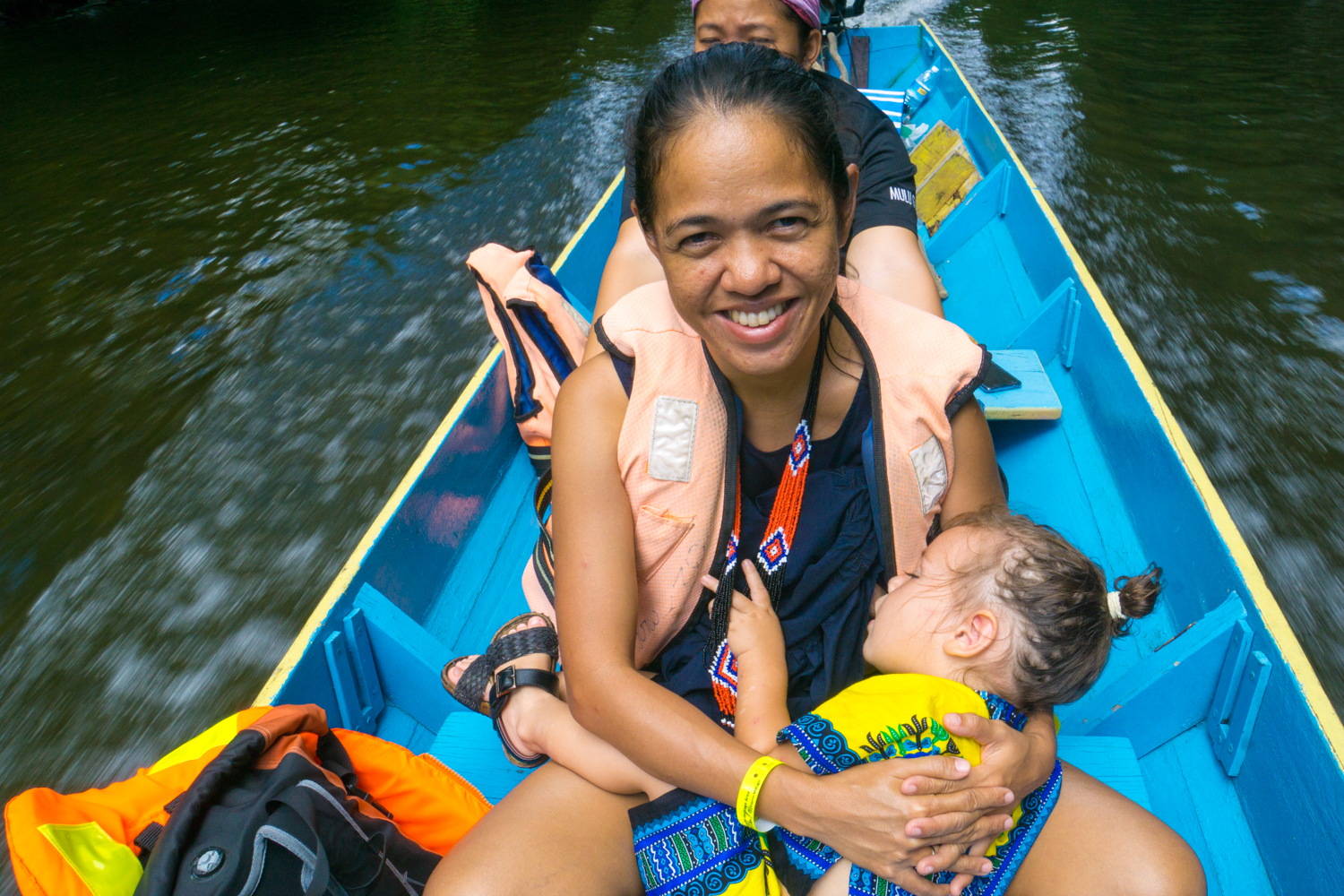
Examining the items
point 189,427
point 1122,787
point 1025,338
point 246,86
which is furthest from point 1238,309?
point 246,86

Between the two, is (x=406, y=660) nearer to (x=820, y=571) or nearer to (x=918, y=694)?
(x=820, y=571)

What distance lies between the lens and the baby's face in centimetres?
137

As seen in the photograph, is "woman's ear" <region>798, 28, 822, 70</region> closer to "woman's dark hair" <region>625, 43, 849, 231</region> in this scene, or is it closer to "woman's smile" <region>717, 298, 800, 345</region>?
"woman's dark hair" <region>625, 43, 849, 231</region>

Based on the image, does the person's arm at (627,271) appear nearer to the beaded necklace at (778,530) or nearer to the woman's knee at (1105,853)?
the beaded necklace at (778,530)

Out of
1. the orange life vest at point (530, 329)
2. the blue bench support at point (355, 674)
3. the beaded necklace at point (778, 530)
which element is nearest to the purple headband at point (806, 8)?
the orange life vest at point (530, 329)

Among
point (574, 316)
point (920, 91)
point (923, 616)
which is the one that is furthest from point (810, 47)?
point (920, 91)

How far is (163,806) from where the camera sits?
121 centimetres

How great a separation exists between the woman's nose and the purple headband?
51.8 inches

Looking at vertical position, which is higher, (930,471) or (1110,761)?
(930,471)

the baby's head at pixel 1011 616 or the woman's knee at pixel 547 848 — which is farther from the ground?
the baby's head at pixel 1011 616

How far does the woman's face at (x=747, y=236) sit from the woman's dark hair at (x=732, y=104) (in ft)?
0.06

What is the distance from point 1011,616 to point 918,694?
0.21 m

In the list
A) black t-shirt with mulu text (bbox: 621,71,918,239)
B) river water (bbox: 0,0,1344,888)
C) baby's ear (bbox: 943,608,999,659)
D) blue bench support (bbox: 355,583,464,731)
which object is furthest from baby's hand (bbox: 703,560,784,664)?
river water (bbox: 0,0,1344,888)

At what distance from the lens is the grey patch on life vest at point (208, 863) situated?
1088 mm
